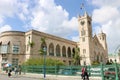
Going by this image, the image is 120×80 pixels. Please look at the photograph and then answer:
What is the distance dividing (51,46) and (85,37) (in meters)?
17.1

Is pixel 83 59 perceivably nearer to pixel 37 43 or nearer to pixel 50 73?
pixel 37 43

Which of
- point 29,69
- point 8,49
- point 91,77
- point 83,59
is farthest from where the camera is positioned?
point 83,59

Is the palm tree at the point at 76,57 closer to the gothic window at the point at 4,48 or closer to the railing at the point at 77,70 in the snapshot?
the gothic window at the point at 4,48

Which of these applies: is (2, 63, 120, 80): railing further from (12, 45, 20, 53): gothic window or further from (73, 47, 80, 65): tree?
(73, 47, 80, 65): tree

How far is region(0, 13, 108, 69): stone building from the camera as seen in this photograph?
5269cm

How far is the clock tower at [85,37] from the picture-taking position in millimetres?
71625

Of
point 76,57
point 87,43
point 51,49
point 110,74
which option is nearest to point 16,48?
point 51,49

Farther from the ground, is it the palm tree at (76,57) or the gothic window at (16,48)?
the gothic window at (16,48)

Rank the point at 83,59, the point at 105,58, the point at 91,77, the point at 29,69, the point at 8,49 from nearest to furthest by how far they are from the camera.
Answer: the point at 91,77 → the point at 29,69 → the point at 8,49 → the point at 83,59 → the point at 105,58

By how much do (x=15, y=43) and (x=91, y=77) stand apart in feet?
110

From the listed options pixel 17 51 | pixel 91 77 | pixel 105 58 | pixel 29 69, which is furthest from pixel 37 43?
pixel 105 58

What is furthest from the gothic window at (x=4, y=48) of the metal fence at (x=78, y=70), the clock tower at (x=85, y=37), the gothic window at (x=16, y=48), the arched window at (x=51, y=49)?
the clock tower at (x=85, y=37)

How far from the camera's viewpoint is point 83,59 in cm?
7219

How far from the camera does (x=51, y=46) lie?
6247 cm
